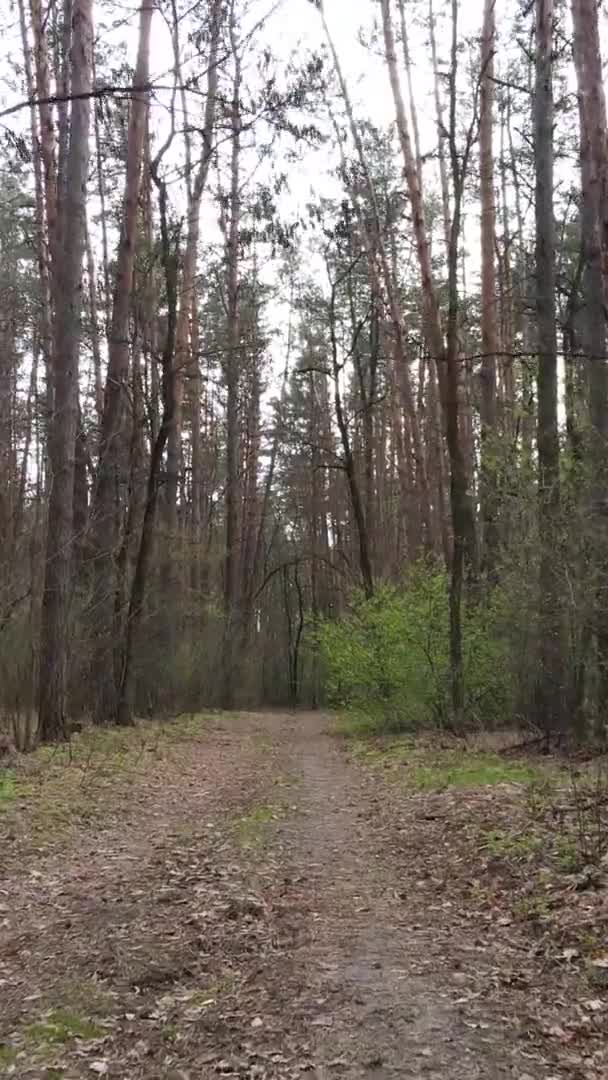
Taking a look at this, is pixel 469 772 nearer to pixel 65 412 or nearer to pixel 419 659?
pixel 419 659

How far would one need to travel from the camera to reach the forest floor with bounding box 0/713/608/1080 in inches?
139

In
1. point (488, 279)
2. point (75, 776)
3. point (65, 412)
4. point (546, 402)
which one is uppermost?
point (488, 279)

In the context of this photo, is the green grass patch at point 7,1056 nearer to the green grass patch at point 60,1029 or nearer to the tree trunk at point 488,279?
the green grass patch at point 60,1029

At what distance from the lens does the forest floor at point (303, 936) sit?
11.6 ft

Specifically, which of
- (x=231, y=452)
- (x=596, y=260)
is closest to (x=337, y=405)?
(x=231, y=452)

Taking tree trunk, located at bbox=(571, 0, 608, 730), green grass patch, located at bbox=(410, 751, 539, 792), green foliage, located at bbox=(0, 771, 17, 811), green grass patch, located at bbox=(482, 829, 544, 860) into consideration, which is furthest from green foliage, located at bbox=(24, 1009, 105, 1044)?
tree trunk, located at bbox=(571, 0, 608, 730)

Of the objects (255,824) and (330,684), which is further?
(330,684)

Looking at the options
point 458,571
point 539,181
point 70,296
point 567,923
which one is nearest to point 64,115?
point 70,296

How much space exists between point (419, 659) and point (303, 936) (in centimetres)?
944

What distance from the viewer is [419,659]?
14.1 m

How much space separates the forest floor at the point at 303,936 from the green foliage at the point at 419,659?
411 cm

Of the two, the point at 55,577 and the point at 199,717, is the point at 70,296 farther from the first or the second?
the point at 199,717

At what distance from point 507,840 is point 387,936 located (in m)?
1.76

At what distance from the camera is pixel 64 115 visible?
46.5ft
